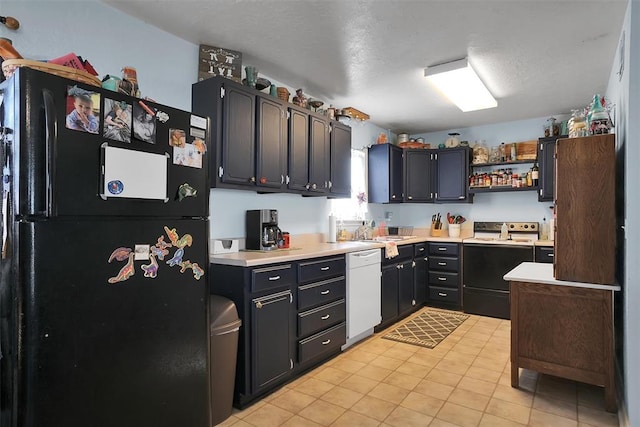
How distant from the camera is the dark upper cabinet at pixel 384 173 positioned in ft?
16.1

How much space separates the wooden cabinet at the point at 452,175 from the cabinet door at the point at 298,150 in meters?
2.48

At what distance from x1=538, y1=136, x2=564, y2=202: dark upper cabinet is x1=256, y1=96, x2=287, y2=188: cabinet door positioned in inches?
127

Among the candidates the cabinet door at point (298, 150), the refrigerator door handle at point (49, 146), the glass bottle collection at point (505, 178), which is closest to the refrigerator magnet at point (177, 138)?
the refrigerator door handle at point (49, 146)

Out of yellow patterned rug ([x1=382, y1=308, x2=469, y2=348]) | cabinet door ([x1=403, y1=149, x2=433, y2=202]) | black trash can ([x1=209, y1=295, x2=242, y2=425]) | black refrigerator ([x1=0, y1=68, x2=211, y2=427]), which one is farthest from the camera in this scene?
cabinet door ([x1=403, y1=149, x2=433, y2=202])

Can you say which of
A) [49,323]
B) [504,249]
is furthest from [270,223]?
[504,249]

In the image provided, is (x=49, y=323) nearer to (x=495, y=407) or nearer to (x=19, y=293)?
(x=19, y=293)

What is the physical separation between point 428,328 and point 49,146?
3770mm

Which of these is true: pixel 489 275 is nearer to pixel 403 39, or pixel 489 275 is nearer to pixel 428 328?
pixel 428 328

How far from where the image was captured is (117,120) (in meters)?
1.44

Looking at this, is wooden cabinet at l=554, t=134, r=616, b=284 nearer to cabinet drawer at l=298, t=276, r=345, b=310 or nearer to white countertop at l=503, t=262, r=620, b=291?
white countertop at l=503, t=262, r=620, b=291

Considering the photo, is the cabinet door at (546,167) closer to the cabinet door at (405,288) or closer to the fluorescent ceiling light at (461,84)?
the fluorescent ceiling light at (461,84)

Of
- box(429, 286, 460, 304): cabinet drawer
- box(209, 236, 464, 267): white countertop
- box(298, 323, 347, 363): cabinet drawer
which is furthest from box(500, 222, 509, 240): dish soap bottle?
box(298, 323, 347, 363): cabinet drawer

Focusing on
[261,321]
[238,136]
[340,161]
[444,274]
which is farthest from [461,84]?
[261,321]

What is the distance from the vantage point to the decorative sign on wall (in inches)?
108
